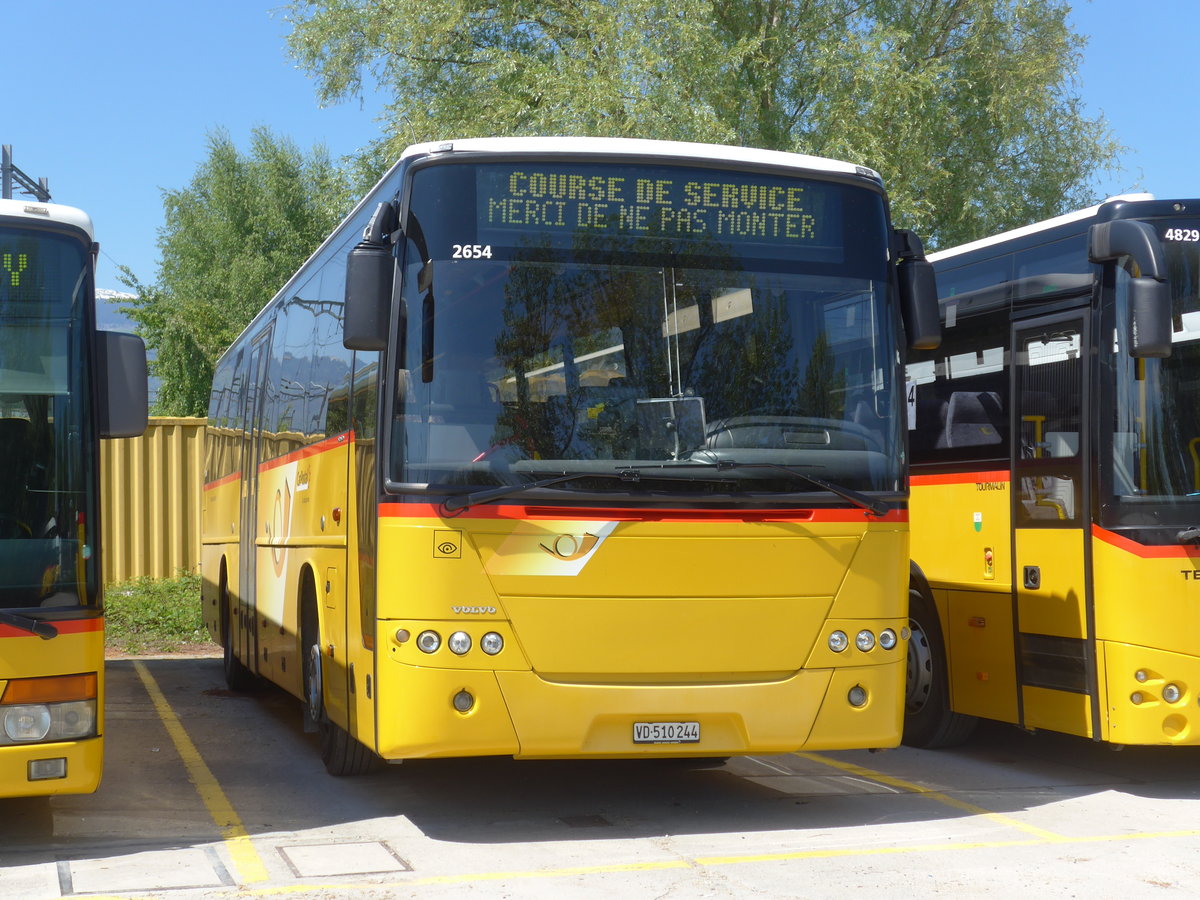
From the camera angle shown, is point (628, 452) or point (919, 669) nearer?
point (628, 452)

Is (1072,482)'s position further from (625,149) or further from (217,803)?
(217,803)

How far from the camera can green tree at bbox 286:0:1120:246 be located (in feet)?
68.9

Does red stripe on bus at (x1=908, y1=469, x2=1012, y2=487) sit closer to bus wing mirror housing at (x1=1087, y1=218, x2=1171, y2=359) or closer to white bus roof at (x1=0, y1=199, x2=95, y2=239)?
bus wing mirror housing at (x1=1087, y1=218, x2=1171, y2=359)

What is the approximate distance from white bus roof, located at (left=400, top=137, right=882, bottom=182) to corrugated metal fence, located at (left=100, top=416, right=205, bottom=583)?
530 inches

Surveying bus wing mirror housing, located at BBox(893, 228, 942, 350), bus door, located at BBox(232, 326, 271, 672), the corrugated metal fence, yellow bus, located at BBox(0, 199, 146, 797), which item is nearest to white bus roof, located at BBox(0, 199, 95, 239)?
yellow bus, located at BBox(0, 199, 146, 797)

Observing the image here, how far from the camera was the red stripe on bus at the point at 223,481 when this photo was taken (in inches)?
528

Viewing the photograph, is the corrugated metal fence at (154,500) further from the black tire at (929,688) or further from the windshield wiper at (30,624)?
the windshield wiper at (30,624)

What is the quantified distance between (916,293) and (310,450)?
13.4ft

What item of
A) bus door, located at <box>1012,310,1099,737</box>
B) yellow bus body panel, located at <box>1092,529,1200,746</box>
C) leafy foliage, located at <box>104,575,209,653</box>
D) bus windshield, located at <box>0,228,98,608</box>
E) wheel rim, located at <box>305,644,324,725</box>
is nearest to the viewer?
bus windshield, located at <box>0,228,98,608</box>

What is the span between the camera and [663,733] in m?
7.04

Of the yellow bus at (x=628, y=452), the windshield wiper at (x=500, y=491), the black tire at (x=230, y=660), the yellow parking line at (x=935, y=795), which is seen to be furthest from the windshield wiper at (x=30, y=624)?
the black tire at (x=230, y=660)

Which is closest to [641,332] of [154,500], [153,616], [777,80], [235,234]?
[153,616]

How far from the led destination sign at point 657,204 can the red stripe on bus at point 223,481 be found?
6.80m

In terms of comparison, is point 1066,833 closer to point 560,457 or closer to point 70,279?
point 560,457
